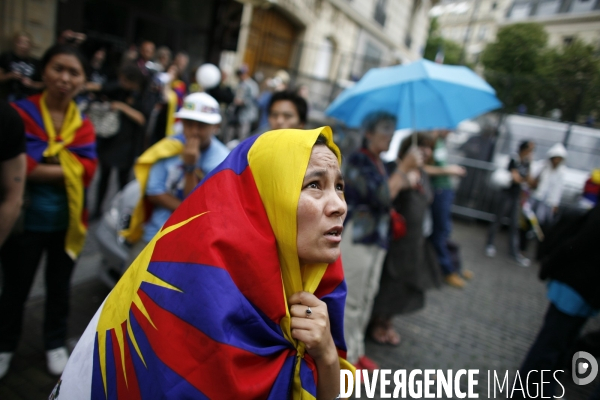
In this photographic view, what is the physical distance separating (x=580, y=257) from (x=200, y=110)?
2606mm

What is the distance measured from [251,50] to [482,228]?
9.11 meters

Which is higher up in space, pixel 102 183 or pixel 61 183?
pixel 61 183

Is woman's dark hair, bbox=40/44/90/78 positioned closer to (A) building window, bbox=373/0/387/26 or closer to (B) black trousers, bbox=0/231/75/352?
(B) black trousers, bbox=0/231/75/352

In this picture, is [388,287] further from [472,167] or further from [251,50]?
[251,50]

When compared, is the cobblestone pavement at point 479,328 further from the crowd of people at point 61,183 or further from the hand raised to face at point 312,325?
the hand raised to face at point 312,325

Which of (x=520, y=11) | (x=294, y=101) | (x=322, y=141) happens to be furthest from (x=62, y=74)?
(x=520, y=11)

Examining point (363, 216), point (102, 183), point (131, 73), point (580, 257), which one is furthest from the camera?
point (102, 183)

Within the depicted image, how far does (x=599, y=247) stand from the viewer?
2.58m

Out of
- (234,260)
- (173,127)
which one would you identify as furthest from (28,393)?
(173,127)

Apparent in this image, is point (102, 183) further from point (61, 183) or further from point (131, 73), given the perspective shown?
point (61, 183)

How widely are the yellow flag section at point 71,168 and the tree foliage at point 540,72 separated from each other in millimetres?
5336

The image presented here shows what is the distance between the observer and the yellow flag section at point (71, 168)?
2.51 metres

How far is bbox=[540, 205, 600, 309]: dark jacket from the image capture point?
2599 mm

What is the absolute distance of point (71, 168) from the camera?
257cm
